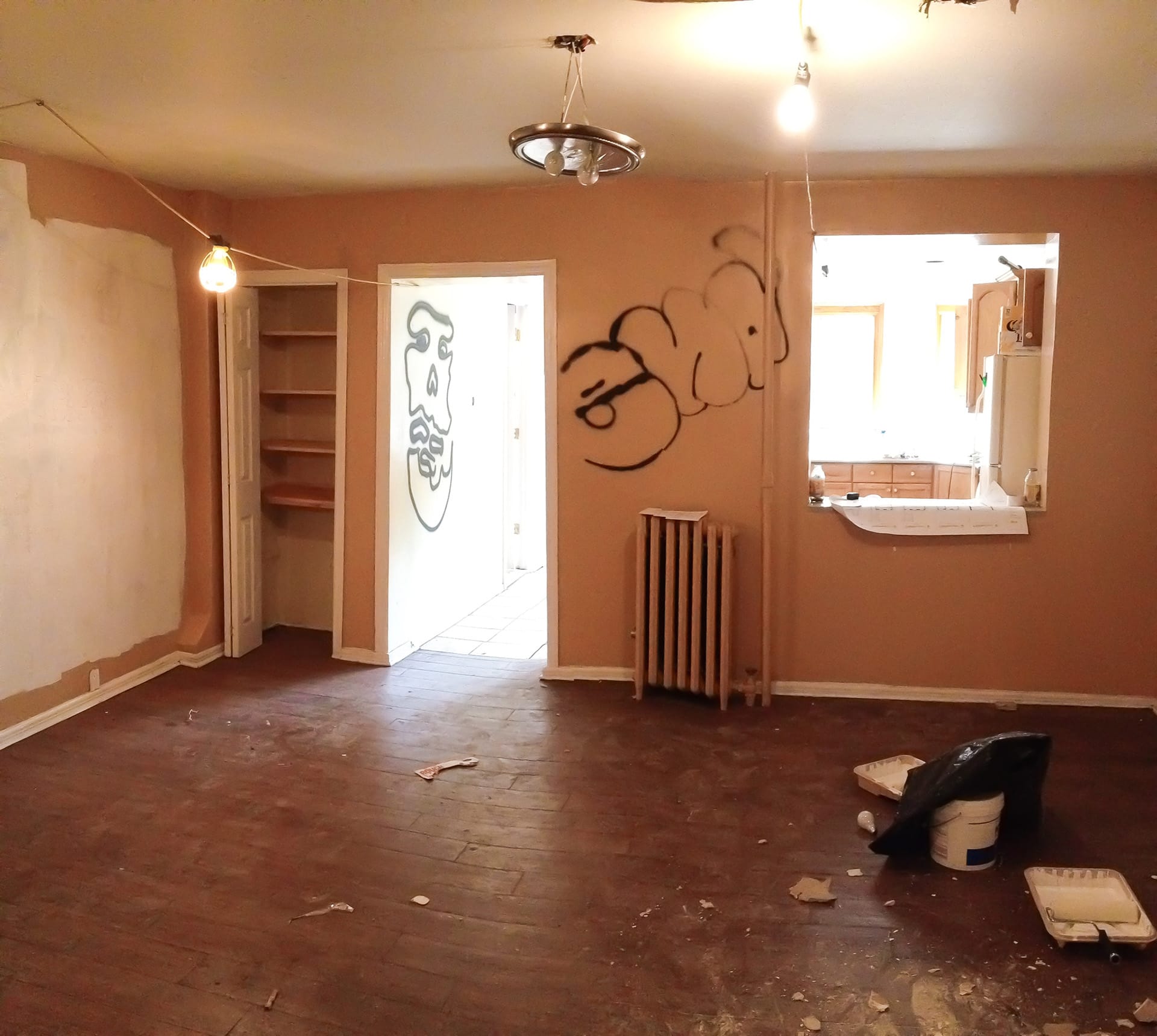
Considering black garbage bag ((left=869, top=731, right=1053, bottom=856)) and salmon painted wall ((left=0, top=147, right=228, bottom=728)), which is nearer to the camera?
black garbage bag ((left=869, top=731, right=1053, bottom=856))

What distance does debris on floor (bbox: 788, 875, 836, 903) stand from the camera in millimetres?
2529

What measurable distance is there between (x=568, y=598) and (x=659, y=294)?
58.6 inches

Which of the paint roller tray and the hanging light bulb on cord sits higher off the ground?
the hanging light bulb on cord

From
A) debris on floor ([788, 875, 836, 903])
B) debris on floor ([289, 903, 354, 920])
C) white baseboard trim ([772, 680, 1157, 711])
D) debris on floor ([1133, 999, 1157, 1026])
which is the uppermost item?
white baseboard trim ([772, 680, 1157, 711])

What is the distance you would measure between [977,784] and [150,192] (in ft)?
12.7

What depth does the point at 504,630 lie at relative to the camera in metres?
5.32

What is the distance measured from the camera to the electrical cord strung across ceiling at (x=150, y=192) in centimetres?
309

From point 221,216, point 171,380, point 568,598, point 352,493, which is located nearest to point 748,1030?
point 568,598

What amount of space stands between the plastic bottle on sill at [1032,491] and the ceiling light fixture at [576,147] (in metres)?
2.57

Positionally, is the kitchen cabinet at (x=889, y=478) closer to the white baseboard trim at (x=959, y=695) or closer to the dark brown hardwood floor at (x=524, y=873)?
the white baseboard trim at (x=959, y=695)

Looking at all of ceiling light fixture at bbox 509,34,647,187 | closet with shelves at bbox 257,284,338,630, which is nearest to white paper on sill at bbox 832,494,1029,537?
ceiling light fixture at bbox 509,34,647,187

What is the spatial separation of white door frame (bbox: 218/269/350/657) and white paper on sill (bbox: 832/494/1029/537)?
2.42 metres

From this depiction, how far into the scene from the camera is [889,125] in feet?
10.5

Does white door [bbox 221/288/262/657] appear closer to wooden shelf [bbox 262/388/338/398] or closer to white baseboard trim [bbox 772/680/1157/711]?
wooden shelf [bbox 262/388/338/398]
